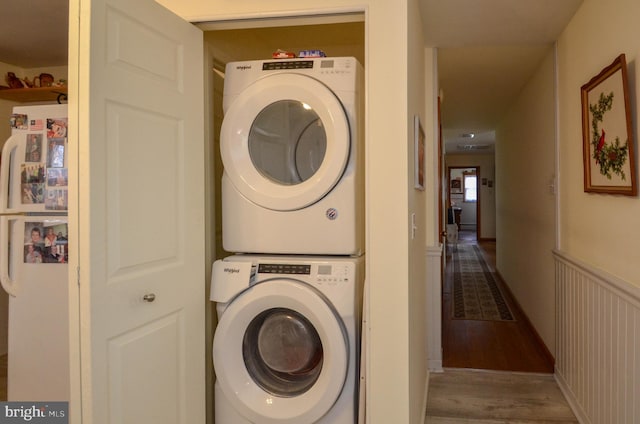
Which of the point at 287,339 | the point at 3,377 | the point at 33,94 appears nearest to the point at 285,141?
the point at 287,339

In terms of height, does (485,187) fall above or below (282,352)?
above

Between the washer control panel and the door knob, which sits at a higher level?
the washer control panel

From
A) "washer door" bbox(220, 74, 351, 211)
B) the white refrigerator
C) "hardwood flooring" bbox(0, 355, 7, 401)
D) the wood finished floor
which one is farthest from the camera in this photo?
the wood finished floor

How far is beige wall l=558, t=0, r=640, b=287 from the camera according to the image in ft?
6.06

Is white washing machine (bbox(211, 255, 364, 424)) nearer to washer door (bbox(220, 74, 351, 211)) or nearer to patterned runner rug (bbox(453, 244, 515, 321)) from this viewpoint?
washer door (bbox(220, 74, 351, 211))

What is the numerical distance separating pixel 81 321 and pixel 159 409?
505 mm

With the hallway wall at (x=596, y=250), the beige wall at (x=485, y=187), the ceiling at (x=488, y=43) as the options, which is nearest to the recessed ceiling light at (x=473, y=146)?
the beige wall at (x=485, y=187)

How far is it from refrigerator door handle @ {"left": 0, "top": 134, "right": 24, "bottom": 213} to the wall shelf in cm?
89

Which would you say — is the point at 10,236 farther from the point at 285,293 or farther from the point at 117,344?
the point at 285,293

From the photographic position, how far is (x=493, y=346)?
3.67m

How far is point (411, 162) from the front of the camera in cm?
181

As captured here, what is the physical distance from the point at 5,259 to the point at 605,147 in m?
3.01

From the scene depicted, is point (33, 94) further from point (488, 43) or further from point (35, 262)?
point (488, 43)

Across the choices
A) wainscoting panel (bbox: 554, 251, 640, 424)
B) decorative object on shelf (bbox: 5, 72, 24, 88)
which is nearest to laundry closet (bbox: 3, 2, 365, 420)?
wainscoting panel (bbox: 554, 251, 640, 424)
